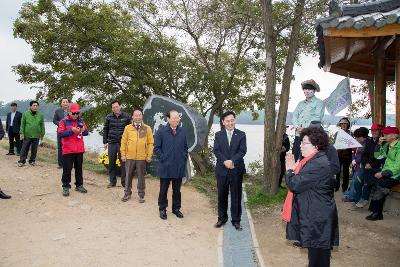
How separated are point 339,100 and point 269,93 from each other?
6.15 feet

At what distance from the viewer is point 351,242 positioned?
596cm

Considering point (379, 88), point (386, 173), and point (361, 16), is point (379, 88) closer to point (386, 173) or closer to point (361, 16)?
point (386, 173)

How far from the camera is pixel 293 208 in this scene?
382 cm

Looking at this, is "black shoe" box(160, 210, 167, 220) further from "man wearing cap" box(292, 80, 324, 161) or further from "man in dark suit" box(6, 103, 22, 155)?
"man in dark suit" box(6, 103, 22, 155)

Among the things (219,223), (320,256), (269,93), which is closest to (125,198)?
(219,223)

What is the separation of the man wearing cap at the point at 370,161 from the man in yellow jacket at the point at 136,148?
430 cm

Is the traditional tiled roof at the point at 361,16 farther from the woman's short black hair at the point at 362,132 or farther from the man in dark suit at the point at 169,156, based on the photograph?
the woman's short black hair at the point at 362,132

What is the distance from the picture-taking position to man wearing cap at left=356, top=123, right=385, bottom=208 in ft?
23.6

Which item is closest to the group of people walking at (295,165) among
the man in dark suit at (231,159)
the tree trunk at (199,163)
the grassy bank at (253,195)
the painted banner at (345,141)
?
the man in dark suit at (231,159)

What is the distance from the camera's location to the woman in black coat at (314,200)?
11.9ft

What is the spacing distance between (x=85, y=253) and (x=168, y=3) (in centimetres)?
1341

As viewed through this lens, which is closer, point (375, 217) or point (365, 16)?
point (365, 16)

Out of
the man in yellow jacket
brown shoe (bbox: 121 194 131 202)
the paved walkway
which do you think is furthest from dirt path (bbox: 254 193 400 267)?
brown shoe (bbox: 121 194 131 202)

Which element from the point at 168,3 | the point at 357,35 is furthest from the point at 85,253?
the point at 168,3
